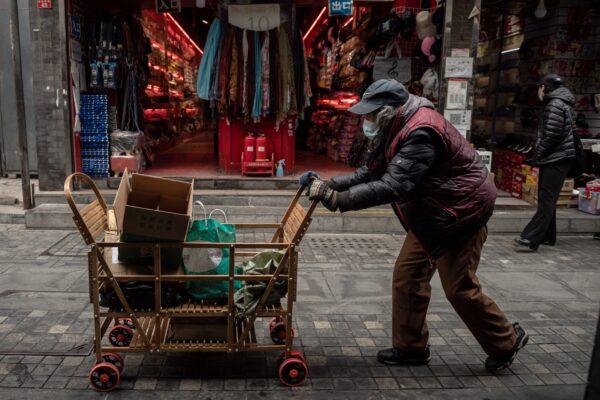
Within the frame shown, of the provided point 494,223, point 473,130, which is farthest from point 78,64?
point 473,130

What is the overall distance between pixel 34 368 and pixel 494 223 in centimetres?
639

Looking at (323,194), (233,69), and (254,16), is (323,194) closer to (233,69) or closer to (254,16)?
(233,69)

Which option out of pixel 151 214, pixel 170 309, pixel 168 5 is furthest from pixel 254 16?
pixel 170 309

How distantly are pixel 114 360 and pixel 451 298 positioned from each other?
2.29m

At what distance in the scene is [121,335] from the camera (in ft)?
12.8

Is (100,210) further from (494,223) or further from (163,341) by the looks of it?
(494,223)

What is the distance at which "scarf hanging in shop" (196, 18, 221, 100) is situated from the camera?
8461mm

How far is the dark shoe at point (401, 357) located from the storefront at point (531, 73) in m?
5.54

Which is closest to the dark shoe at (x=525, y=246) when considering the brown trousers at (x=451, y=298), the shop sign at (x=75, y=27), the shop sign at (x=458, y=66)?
the shop sign at (x=458, y=66)

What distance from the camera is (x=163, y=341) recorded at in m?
3.49

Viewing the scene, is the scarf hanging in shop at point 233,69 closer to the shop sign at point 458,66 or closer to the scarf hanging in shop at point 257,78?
the scarf hanging in shop at point 257,78

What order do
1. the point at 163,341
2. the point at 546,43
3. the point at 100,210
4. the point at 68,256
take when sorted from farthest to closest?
the point at 546,43, the point at 68,256, the point at 100,210, the point at 163,341

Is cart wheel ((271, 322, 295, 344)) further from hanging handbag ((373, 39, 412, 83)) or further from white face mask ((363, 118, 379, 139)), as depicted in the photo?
hanging handbag ((373, 39, 412, 83))

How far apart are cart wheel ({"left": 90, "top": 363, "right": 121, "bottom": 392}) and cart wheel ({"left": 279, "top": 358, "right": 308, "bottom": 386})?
1.07 meters
